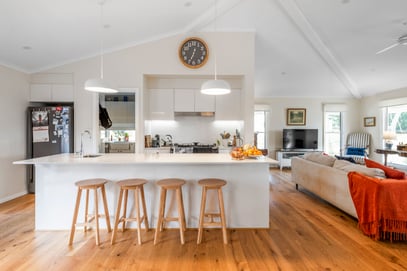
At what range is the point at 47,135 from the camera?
13.6 feet

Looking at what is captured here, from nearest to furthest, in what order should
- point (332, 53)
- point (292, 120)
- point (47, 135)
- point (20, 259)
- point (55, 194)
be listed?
point (20, 259) < point (55, 194) < point (47, 135) < point (332, 53) < point (292, 120)

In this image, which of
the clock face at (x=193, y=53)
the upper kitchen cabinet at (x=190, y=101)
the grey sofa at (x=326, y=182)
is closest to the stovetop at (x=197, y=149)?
the upper kitchen cabinet at (x=190, y=101)

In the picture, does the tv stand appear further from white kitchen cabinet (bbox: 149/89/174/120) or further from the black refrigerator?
the black refrigerator

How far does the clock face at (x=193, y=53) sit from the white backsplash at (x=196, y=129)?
146cm

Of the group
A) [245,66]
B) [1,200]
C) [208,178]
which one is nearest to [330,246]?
[208,178]

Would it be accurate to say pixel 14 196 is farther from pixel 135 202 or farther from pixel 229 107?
pixel 229 107

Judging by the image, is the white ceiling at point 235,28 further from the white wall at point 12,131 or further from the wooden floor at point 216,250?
the wooden floor at point 216,250

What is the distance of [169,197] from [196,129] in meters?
2.64

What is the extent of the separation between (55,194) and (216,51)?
3.61m

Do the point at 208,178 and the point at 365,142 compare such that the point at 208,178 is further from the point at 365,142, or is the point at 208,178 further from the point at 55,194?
the point at 365,142

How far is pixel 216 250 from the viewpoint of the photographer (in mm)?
2342

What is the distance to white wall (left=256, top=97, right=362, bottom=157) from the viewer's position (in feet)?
23.9

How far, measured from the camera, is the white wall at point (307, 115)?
7291 mm

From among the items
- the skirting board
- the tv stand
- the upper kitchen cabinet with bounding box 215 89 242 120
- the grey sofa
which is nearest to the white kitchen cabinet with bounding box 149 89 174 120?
the upper kitchen cabinet with bounding box 215 89 242 120
